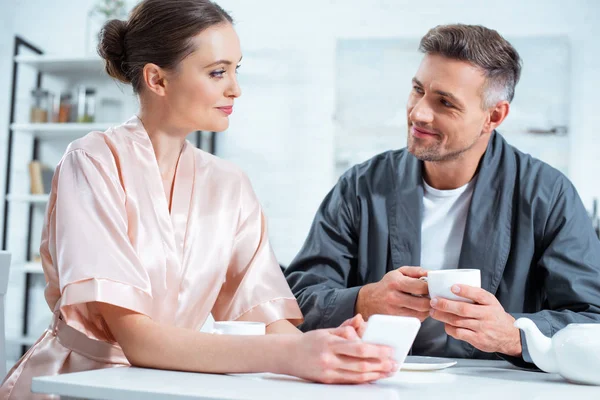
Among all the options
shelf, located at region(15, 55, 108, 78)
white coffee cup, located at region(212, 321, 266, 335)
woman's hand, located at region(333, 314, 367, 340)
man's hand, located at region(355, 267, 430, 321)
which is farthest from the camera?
shelf, located at region(15, 55, 108, 78)

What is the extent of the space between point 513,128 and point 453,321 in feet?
9.68

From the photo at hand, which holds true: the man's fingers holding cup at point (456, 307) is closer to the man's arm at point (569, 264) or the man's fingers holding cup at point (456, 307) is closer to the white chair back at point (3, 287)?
the man's arm at point (569, 264)

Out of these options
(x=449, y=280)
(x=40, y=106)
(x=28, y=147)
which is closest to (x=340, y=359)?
(x=449, y=280)

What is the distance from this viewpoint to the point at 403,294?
140cm

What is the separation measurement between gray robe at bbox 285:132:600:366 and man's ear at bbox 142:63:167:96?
0.59 metres

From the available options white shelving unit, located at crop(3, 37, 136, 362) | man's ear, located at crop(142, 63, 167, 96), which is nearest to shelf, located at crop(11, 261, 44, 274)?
white shelving unit, located at crop(3, 37, 136, 362)

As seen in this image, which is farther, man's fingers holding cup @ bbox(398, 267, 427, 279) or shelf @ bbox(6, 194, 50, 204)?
shelf @ bbox(6, 194, 50, 204)

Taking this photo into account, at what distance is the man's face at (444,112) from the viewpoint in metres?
1.84

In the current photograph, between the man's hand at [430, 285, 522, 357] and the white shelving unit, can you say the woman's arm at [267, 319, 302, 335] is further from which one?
the white shelving unit

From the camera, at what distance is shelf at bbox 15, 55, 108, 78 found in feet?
13.7

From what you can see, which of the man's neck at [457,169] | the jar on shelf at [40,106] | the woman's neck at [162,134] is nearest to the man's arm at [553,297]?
the man's neck at [457,169]

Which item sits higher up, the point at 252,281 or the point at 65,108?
the point at 65,108

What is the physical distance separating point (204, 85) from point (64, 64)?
3175 mm

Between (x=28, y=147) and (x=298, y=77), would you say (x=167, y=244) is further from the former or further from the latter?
(x=28, y=147)
